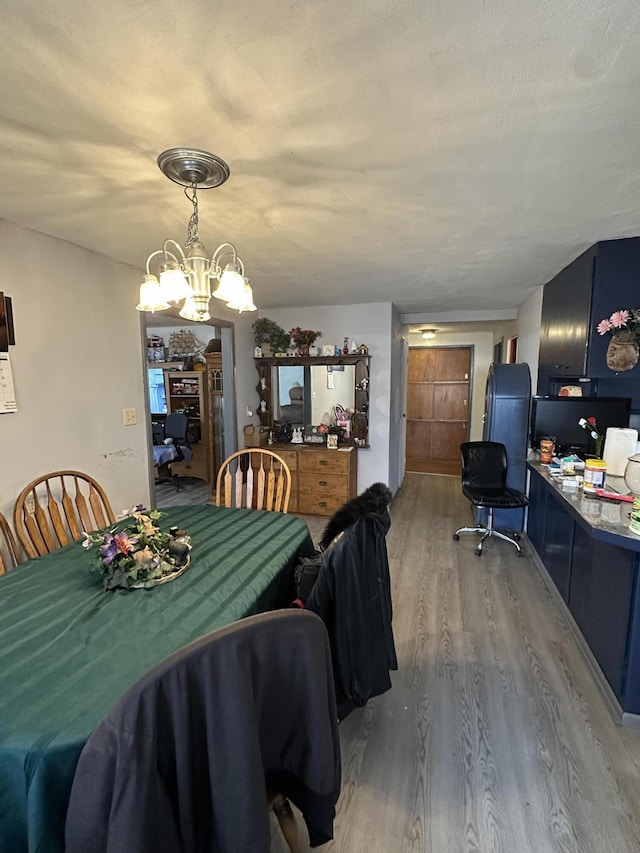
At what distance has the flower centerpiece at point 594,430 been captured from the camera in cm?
278

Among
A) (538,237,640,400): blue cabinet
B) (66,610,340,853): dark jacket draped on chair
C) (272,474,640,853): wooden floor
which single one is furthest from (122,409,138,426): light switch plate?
(538,237,640,400): blue cabinet

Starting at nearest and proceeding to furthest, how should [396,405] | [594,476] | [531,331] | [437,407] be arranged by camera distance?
[594,476] < [531,331] < [396,405] < [437,407]

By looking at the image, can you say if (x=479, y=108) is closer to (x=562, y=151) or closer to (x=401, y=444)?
(x=562, y=151)

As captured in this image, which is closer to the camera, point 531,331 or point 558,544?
point 558,544

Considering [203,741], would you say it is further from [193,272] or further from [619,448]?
[619,448]

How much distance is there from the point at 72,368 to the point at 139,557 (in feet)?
4.79

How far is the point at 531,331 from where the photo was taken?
382 centimetres

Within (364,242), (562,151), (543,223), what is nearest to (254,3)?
(562,151)

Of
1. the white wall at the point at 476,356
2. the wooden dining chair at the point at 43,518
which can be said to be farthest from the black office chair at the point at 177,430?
the white wall at the point at 476,356

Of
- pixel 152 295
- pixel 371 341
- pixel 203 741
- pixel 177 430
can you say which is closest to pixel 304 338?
pixel 371 341

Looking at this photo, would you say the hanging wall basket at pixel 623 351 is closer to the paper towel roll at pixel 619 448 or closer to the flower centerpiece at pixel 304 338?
the paper towel roll at pixel 619 448

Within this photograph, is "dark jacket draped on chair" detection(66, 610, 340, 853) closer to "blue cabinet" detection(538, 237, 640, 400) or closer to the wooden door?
"blue cabinet" detection(538, 237, 640, 400)

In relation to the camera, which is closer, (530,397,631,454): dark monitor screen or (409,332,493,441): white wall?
(530,397,631,454): dark monitor screen

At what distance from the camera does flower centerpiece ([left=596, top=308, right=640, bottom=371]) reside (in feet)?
7.55
